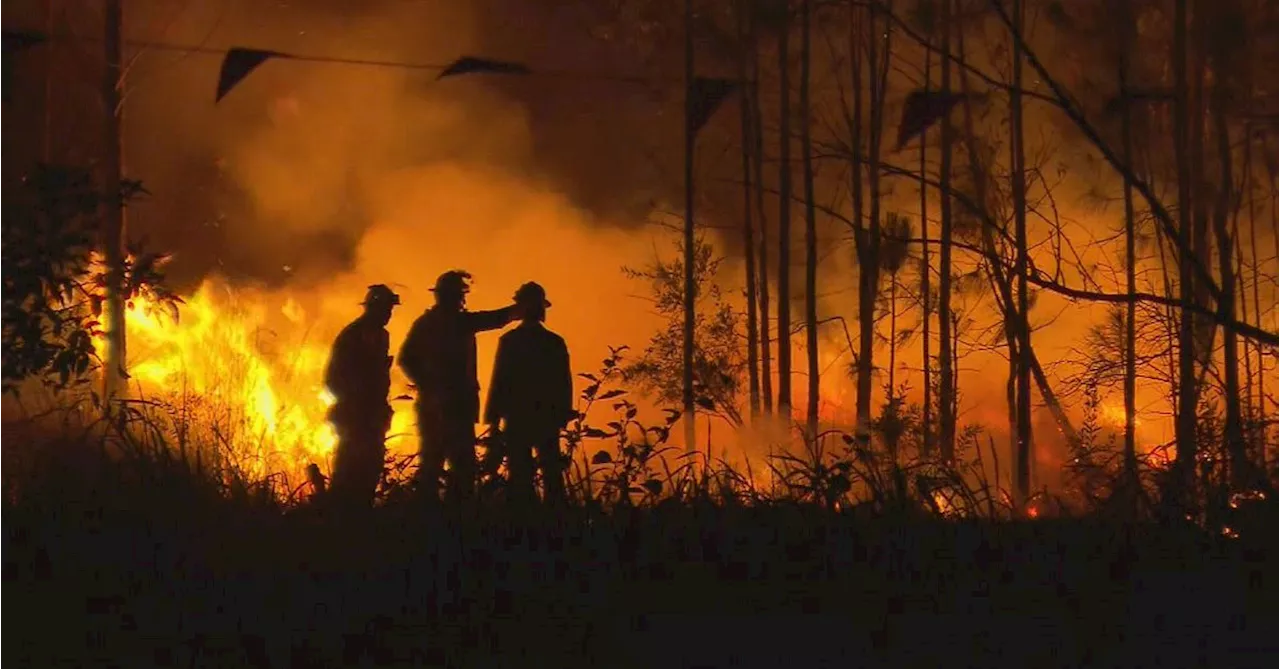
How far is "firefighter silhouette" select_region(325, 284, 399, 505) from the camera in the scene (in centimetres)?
941

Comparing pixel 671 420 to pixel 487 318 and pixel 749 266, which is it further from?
pixel 749 266

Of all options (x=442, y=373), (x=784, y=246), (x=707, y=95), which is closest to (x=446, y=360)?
(x=442, y=373)

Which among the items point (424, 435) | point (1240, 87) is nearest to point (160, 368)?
point (424, 435)

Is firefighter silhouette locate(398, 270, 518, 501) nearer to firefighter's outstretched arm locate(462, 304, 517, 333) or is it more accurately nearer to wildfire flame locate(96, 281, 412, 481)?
firefighter's outstretched arm locate(462, 304, 517, 333)

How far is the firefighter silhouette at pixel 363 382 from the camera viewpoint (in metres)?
9.41

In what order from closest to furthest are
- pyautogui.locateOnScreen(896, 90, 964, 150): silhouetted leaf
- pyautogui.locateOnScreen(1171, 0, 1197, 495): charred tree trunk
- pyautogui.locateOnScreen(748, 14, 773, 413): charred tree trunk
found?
pyautogui.locateOnScreen(1171, 0, 1197, 495): charred tree trunk
pyautogui.locateOnScreen(896, 90, 964, 150): silhouetted leaf
pyautogui.locateOnScreen(748, 14, 773, 413): charred tree trunk

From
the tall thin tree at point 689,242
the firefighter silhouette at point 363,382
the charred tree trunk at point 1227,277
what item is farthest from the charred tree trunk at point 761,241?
the firefighter silhouette at point 363,382

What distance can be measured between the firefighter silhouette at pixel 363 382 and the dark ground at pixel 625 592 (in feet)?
10.3

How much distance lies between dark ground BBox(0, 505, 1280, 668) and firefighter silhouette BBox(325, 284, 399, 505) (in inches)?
124

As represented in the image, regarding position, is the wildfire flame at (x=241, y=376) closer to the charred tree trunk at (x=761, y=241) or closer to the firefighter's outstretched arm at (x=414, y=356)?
the firefighter's outstretched arm at (x=414, y=356)

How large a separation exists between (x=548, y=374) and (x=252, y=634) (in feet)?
14.8

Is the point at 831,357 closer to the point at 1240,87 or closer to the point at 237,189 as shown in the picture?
the point at 1240,87

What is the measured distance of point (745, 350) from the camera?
2333 centimetres

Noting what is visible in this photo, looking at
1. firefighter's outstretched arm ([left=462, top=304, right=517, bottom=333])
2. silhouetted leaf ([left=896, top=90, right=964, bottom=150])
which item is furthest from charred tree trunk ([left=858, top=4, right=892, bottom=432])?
firefighter's outstretched arm ([left=462, top=304, right=517, bottom=333])
